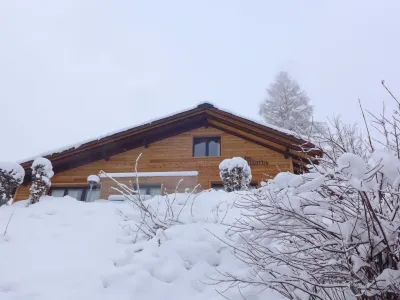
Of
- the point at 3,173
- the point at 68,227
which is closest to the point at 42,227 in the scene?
the point at 68,227

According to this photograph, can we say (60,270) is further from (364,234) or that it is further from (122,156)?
(122,156)

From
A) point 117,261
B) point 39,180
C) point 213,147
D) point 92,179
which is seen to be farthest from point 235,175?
point 39,180

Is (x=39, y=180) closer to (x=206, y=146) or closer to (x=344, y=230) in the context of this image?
(x=206, y=146)

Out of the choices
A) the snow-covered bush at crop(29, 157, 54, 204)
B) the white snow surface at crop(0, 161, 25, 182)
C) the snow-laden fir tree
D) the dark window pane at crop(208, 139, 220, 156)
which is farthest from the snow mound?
the snow-laden fir tree

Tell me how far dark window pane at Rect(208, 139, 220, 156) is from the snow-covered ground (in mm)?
5879

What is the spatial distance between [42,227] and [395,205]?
18.8 feet

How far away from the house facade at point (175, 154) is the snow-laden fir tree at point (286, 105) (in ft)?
32.9

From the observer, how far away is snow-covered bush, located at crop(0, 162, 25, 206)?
877 cm

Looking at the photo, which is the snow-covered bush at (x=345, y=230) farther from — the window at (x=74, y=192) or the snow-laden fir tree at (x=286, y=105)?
the snow-laden fir tree at (x=286, y=105)

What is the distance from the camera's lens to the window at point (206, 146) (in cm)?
1206

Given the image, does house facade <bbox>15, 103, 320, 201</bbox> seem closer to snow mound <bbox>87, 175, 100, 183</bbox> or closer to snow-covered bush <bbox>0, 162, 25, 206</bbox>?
snow mound <bbox>87, 175, 100, 183</bbox>

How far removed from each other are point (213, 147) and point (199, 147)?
52 cm

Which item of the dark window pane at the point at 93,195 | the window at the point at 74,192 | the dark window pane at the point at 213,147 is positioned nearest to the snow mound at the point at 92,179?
the dark window pane at the point at 93,195

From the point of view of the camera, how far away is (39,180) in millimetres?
9180
